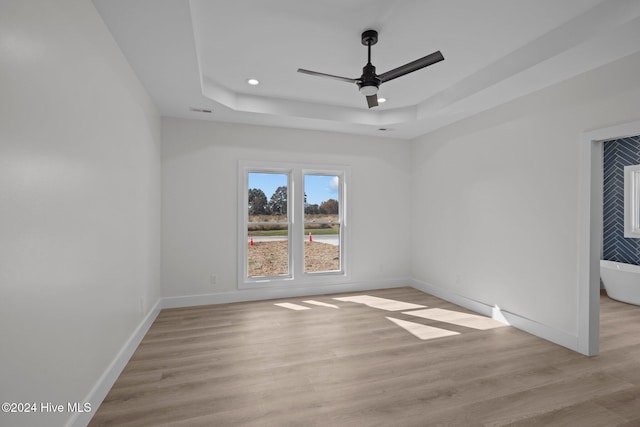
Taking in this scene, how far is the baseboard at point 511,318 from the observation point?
10.2 ft

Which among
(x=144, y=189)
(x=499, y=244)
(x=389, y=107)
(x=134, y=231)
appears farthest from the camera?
(x=389, y=107)

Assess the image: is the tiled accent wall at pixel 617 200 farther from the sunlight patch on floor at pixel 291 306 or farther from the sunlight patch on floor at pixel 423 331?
the sunlight patch on floor at pixel 291 306

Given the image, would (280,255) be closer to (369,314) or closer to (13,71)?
(369,314)

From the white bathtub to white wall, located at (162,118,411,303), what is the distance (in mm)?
3487

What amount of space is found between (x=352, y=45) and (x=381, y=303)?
11.1 ft

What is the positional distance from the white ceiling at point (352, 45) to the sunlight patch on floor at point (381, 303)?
8.86 feet

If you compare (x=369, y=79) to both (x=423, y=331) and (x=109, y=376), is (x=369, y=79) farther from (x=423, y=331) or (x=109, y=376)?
(x=109, y=376)

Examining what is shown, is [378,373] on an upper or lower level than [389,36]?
lower

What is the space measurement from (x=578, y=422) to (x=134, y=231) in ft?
12.3

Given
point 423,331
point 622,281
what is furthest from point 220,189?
point 622,281

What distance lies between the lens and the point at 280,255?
197 inches

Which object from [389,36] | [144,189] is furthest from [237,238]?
[389,36]

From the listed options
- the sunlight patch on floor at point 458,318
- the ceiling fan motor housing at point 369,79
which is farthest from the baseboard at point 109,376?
the sunlight patch on floor at point 458,318

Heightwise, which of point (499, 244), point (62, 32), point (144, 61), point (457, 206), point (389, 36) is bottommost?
point (499, 244)
